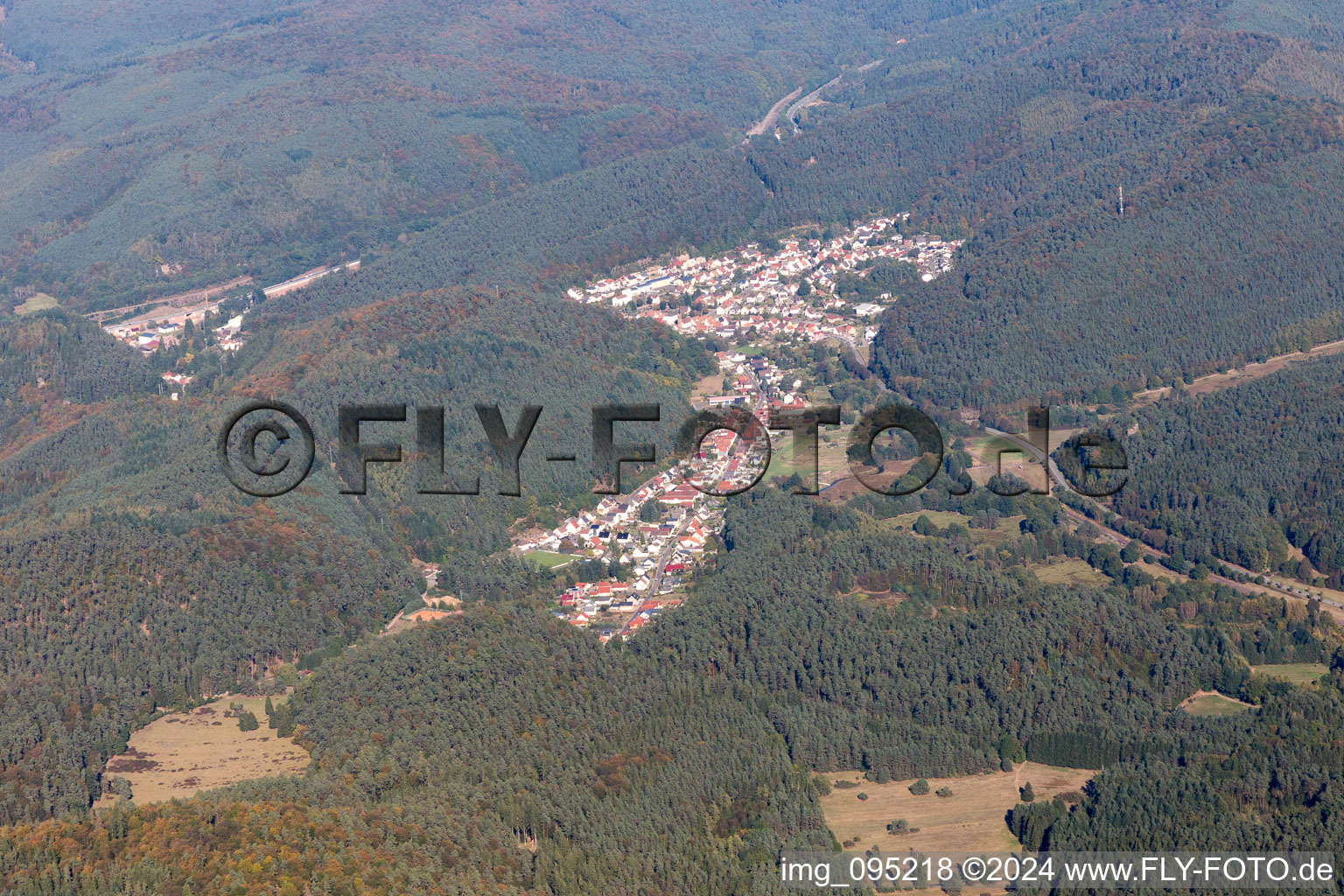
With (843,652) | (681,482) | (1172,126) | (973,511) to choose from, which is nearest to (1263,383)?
(973,511)

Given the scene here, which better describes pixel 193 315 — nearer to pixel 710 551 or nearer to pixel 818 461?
pixel 818 461

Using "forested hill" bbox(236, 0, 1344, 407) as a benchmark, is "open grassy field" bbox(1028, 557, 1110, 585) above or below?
below

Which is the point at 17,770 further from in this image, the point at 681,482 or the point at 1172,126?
the point at 1172,126

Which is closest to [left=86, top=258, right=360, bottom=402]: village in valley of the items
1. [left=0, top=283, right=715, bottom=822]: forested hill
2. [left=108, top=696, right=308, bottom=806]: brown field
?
[left=0, top=283, right=715, bottom=822]: forested hill

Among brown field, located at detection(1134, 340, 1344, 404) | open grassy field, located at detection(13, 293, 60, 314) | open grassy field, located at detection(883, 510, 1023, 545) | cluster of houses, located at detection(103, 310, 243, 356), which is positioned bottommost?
open grassy field, located at detection(883, 510, 1023, 545)

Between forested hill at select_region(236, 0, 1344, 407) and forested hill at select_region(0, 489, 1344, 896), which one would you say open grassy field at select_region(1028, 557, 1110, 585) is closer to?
forested hill at select_region(0, 489, 1344, 896)
